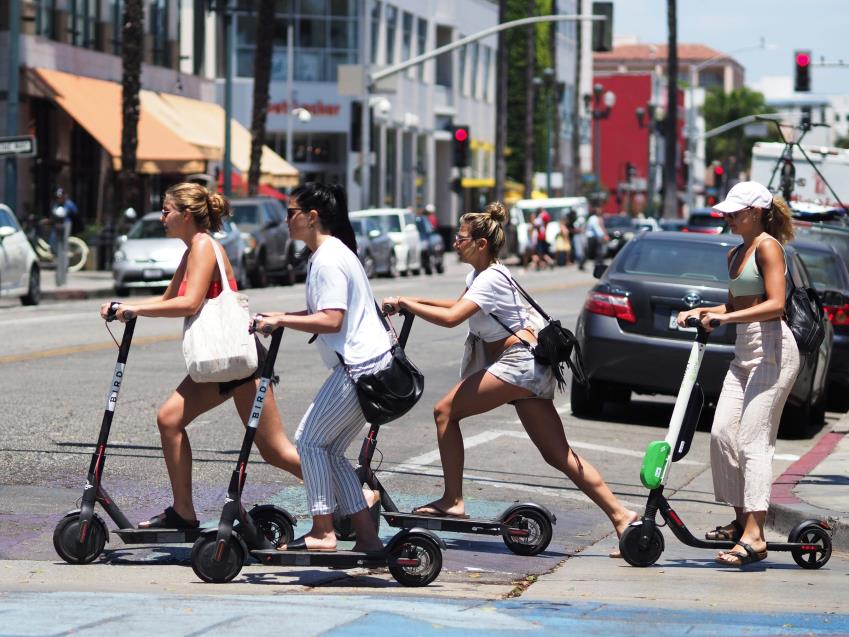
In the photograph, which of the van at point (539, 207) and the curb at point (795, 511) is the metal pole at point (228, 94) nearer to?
the van at point (539, 207)

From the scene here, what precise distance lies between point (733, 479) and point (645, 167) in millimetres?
130737

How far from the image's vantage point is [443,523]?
811 cm

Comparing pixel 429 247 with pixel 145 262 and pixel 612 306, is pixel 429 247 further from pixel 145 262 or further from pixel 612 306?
pixel 612 306

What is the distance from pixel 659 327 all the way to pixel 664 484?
576 centimetres

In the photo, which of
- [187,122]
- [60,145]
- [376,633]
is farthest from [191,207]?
[187,122]

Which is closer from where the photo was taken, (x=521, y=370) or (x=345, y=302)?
(x=345, y=302)

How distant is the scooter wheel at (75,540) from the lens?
300 inches

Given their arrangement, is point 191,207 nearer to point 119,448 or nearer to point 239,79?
point 119,448

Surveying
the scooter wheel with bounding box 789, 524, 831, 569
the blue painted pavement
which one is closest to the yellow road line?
the scooter wheel with bounding box 789, 524, 831, 569

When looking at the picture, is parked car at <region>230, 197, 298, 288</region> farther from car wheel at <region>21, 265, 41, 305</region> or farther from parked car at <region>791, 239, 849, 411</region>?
parked car at <region>791, 239, 849, 411</region>

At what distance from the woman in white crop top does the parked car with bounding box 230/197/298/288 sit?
25.9 metres

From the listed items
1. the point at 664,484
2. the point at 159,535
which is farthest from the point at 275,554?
the point at 664,484

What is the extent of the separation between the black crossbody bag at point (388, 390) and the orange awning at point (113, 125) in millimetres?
33161

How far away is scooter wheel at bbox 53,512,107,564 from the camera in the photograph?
7629 mm
